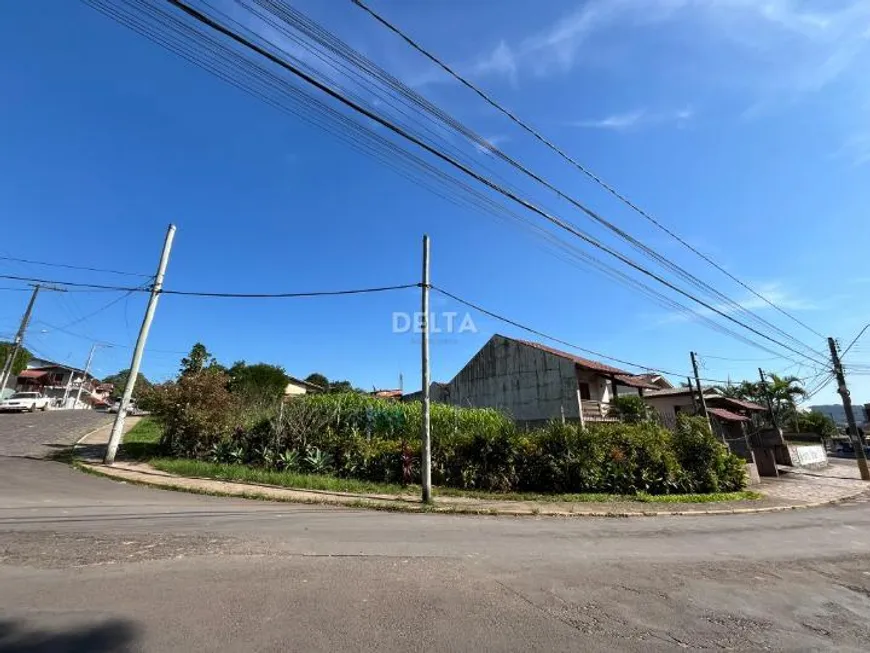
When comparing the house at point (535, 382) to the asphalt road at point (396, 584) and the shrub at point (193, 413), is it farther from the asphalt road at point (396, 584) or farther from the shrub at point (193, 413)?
the asphalt road at point (396, 584)

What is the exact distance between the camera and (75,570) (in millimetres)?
5066

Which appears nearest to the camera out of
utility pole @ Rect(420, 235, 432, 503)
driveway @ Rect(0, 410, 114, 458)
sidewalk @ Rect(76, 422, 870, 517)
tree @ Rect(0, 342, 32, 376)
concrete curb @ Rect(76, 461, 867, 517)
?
concrete curb @ Rect(76, 461, 867, 517)

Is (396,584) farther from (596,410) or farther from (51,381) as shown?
(51,381)

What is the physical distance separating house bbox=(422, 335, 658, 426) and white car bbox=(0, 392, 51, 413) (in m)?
30.8

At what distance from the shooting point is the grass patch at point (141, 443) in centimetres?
1681

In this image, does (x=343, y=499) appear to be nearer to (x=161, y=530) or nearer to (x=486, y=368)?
(x=161, y=530)

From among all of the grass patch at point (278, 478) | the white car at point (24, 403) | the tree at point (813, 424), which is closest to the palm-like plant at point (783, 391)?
the tree at point (813, 424)

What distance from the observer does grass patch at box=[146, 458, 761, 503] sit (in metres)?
12.9

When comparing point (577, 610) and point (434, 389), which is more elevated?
point (434, 389)

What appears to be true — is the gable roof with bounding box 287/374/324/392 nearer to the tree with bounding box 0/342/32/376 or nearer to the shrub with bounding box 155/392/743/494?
the tree with bounding box 0/342/32/376

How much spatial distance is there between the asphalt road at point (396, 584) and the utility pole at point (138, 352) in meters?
6.05

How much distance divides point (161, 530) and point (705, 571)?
7.85 m

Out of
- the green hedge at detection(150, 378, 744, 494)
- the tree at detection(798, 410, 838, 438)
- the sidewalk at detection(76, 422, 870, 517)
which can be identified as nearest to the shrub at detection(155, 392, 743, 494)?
the green hedge at detection(150, 378, 744, 494)

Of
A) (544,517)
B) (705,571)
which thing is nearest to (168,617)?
(705,571)
